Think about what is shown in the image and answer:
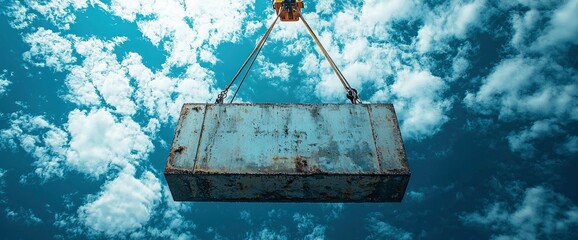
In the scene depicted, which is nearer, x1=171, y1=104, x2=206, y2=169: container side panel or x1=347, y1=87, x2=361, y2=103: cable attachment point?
x1=171, y1=104, x2=206, y2=169: container side panel

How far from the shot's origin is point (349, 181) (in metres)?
3.75

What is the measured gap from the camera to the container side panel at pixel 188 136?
3836 mm

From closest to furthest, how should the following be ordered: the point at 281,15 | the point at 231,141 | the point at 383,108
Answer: the point at 231,141
the point at 383,108
the point at 281,15

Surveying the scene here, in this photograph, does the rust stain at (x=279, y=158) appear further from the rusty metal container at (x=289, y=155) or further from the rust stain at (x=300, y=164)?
the rust stain at (x=300, y=164)

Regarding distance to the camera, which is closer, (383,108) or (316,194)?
(316,194)

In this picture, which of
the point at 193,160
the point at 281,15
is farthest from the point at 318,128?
the point at 281,15

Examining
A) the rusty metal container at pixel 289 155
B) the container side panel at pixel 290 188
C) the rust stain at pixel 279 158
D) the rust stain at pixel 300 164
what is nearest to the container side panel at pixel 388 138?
the rusty metal container at pixel 289 155

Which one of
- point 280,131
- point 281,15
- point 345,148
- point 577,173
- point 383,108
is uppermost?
point 577,173

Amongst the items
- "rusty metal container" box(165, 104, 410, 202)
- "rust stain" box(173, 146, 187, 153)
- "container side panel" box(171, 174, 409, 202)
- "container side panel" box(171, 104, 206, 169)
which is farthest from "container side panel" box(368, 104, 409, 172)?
"rust stain" box(173, 146, 187, 153)

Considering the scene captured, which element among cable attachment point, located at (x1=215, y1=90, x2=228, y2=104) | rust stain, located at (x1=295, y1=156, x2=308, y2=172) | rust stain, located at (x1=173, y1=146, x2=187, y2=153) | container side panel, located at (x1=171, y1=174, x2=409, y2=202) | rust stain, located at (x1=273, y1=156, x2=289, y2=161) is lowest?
container side panel, located at (x1=171, y1=174, x2=409, y2=202)

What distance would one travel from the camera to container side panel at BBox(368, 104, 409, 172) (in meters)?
3.76

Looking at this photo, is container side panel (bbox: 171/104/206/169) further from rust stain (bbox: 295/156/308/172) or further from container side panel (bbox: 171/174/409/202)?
rust stain (bbox: 295/156/308/172)

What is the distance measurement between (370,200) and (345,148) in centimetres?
66

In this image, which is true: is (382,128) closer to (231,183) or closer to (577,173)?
(231,183)
